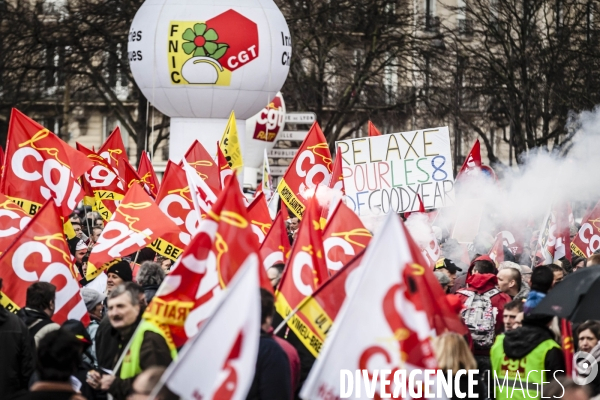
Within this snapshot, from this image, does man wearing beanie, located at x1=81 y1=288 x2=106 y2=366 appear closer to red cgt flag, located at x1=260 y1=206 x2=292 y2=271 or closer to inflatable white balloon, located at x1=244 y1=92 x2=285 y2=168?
red cgt flag, located at x1=260 y1=206 x2=292 y2=271

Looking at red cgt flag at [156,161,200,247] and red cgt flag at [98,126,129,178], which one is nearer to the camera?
red cgt flag at [156,161,200,247]

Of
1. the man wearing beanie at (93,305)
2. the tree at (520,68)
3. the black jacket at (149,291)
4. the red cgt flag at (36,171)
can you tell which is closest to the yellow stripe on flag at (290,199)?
the red cgt flag at (36,171)

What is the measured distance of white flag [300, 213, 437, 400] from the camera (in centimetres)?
637

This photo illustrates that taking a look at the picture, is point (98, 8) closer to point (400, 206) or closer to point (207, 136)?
point (207, 136)

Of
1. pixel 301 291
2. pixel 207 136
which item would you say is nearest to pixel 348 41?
pixel 207 136

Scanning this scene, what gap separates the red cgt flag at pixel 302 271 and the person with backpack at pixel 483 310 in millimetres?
1709

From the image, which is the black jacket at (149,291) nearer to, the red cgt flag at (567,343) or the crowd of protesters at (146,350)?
the crowd of protesters at (146,350)

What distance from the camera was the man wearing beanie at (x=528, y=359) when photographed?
7.67 metres

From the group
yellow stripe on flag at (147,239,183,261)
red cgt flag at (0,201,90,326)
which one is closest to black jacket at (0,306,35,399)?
red cgt flag at (0,201,90,326)

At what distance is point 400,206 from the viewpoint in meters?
15.1

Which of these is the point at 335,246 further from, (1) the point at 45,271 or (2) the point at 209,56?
(2) the point at 209,56

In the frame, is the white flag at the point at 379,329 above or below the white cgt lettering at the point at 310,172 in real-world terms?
above

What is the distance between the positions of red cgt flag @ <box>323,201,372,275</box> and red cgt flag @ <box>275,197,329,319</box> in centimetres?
146

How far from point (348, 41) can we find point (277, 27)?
11818 mm
